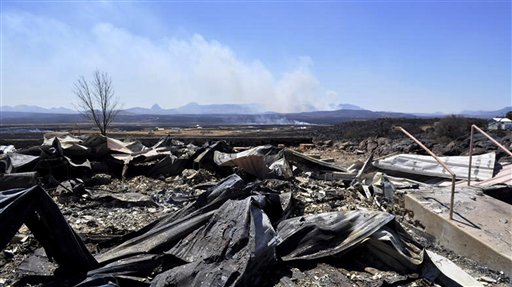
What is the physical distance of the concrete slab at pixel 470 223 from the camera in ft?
14.5

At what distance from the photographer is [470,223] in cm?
504

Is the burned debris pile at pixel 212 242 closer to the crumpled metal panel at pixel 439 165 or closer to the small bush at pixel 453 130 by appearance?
the crumpled metal panel at pixel 439 165

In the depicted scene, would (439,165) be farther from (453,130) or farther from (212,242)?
(453,130)

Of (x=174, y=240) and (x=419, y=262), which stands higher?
(x=174, y=240)

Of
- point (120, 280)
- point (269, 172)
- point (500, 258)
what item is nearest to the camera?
point (120, 280)

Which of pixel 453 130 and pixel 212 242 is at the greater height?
pixel 212 242

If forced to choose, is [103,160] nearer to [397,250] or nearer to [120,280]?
[120,280]

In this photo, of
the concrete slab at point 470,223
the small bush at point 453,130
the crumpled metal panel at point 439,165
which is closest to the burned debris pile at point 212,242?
the concrete slab at point 470,223

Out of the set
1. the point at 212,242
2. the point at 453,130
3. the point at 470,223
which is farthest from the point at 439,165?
the point at 453,130

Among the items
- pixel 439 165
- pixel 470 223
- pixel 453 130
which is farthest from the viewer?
pixel 453 130

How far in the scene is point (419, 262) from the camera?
4000mm

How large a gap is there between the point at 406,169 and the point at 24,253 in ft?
25.1

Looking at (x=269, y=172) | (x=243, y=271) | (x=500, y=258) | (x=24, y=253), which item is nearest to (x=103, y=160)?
(x=269, y=172)

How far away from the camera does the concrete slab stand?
442 cm
